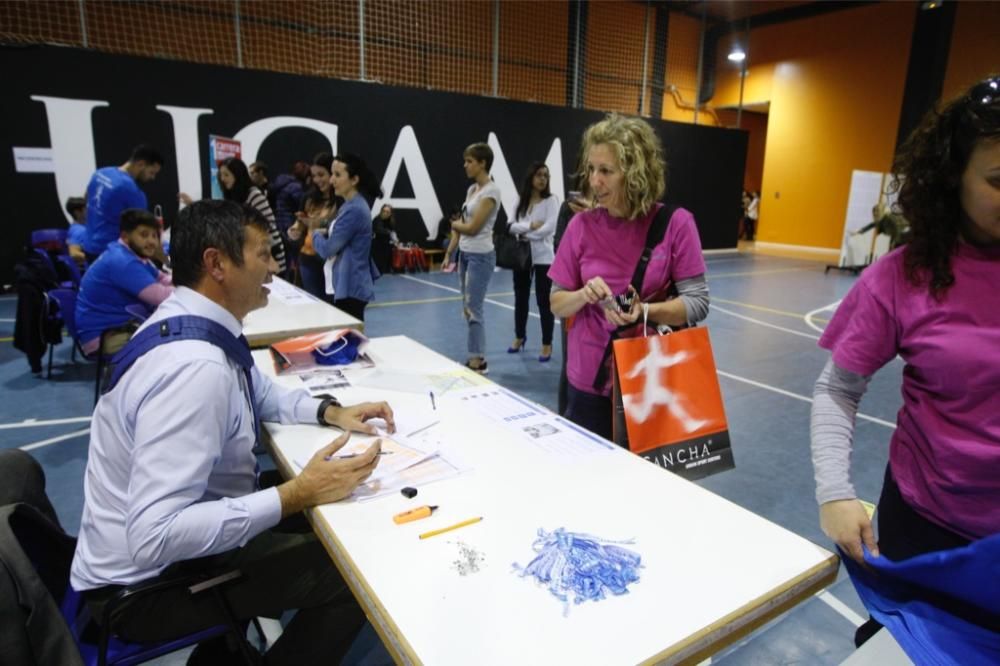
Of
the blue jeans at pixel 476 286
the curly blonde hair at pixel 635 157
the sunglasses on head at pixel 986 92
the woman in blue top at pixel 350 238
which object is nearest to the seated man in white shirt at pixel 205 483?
the curly blonde hair at pixel 635 157

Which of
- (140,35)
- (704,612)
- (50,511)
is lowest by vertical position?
(50,511)

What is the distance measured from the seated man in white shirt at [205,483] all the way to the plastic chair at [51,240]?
631cm

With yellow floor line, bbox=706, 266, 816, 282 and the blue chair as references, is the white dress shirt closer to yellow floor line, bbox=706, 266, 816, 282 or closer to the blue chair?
the blue chair

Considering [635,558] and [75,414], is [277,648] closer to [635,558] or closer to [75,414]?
[635,558]

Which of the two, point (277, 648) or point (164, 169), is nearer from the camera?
point (277, 648)

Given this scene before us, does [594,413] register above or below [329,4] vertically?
below

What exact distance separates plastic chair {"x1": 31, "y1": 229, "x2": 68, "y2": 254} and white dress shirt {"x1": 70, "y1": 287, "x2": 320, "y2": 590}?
6.37 m

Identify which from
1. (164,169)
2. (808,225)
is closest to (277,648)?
(164,169)

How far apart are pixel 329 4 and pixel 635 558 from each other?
11.4 metres

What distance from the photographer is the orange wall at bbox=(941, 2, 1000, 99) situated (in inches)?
428

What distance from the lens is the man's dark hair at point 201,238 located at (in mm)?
1396

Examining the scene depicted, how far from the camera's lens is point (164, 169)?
301 inches

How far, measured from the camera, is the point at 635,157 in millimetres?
1787

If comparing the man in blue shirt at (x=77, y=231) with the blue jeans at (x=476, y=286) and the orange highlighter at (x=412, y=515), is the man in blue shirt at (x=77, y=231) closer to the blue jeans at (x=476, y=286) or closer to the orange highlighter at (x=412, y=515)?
the blue jeans at (x=476, y=286)
